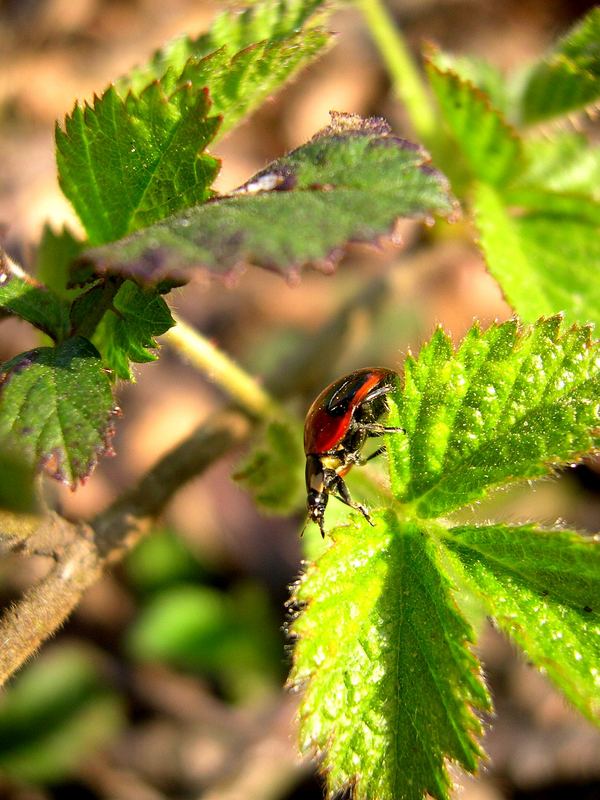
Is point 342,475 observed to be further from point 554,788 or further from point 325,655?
point 554,788

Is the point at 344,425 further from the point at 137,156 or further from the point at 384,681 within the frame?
the point at 137,156

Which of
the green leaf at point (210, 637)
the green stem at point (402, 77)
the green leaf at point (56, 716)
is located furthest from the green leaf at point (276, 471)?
the green leaf at point (56, 716)

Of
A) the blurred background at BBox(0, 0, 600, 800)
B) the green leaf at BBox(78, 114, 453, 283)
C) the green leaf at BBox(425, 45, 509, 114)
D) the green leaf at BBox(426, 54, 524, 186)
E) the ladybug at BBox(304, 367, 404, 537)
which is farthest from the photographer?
the blurred background at BBox(0, 0, 600, 800)

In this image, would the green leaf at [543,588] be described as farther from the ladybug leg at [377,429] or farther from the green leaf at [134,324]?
the green leaf at [134,324]

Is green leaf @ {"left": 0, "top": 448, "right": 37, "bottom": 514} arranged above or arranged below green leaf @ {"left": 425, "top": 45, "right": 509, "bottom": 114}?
below

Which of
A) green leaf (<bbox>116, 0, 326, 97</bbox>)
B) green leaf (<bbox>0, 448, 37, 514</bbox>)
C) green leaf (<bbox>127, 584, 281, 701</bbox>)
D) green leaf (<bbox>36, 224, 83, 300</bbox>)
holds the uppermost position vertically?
green leaf (<bbox>116, 0, 326, 97</bbox>)

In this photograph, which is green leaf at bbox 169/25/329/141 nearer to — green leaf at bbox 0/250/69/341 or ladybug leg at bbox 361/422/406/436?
green leaf at bbox 0/250/69/341

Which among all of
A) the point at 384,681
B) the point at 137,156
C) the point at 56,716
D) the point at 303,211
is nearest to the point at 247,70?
the point at 137,156

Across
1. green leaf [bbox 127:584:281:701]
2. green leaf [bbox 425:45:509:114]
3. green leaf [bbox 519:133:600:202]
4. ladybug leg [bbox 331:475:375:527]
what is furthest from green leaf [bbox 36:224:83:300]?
green leaf [bbox 127:584:281:701]
